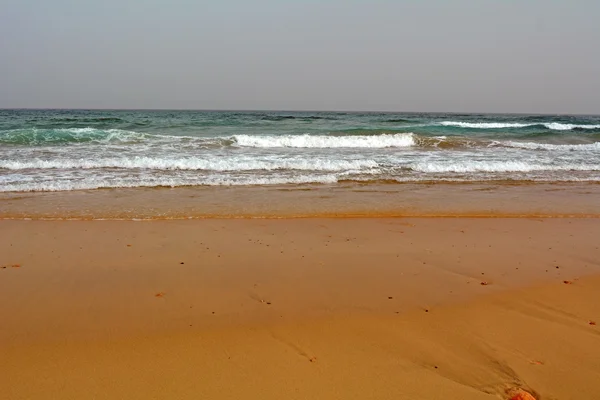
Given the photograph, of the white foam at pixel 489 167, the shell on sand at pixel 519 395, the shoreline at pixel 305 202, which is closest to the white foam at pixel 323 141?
the white foam at pixel 489 167

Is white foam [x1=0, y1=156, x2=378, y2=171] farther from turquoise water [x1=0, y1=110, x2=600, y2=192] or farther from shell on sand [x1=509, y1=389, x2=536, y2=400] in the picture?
shell on sand [x1=509, y1=389, x2=536, y2=400]

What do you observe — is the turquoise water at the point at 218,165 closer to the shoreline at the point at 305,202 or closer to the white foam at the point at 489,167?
the white foam at the point at 489,167

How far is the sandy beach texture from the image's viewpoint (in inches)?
98.7

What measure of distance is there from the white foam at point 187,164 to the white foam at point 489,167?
4.87 ft

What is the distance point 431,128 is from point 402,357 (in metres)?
27.3

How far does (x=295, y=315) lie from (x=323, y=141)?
16.7m

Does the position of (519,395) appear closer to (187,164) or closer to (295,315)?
(295,315)

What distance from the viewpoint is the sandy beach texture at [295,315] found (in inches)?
98.7

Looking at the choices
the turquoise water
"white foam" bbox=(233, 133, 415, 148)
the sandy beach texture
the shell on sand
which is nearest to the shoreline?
the turquoise water

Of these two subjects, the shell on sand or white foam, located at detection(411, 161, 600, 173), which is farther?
white foam, located at detection(411, 161, 600, 173)

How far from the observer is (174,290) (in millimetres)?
3855

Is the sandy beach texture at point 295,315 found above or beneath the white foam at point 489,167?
beneath

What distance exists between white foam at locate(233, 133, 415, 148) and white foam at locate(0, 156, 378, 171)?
6274 mm

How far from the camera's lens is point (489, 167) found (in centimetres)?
1211
